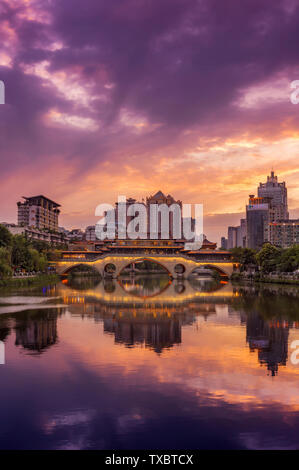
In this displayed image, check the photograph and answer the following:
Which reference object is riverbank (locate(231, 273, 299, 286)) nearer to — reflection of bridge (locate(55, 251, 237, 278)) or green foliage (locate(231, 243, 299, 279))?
green foliage (locate(231, 243, 299, 279))

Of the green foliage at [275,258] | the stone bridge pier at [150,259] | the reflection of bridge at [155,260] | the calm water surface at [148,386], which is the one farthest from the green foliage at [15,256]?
the green foliage at [275,258]

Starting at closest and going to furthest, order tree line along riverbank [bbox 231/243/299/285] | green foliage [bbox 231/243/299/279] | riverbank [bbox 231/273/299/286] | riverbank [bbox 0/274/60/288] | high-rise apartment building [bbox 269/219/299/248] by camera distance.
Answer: riverbank [bbox 0/274/60/288] < riverbank [bbox 231/273/299/286] < tree line along riverbank [bbox 231/243/299/285] < green foliage [bbox 231/243/299/279] < high-rise apartment building [bbox 269/219/299/248]

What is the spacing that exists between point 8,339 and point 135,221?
5696 inches

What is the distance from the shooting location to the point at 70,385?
14.6m

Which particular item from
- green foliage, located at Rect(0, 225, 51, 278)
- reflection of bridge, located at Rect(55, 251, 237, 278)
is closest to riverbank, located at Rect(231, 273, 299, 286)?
reflection of bridge, located at Rect(55, 251, 237, 278)

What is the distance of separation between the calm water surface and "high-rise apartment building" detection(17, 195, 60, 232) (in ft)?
448

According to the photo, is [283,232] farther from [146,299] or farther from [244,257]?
[146,299]

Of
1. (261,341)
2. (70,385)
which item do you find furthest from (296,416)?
(261,341)

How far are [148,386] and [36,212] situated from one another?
153 metres

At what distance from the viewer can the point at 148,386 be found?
564 inches

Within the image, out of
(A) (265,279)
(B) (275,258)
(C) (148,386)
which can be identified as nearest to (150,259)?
(B) (275,258)

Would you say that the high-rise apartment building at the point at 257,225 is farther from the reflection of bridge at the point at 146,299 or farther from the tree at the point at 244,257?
the reflection of bridge at the point at 146,299

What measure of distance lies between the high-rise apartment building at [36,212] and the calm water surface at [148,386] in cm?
13664

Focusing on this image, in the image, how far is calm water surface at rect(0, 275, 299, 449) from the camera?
415 inches
